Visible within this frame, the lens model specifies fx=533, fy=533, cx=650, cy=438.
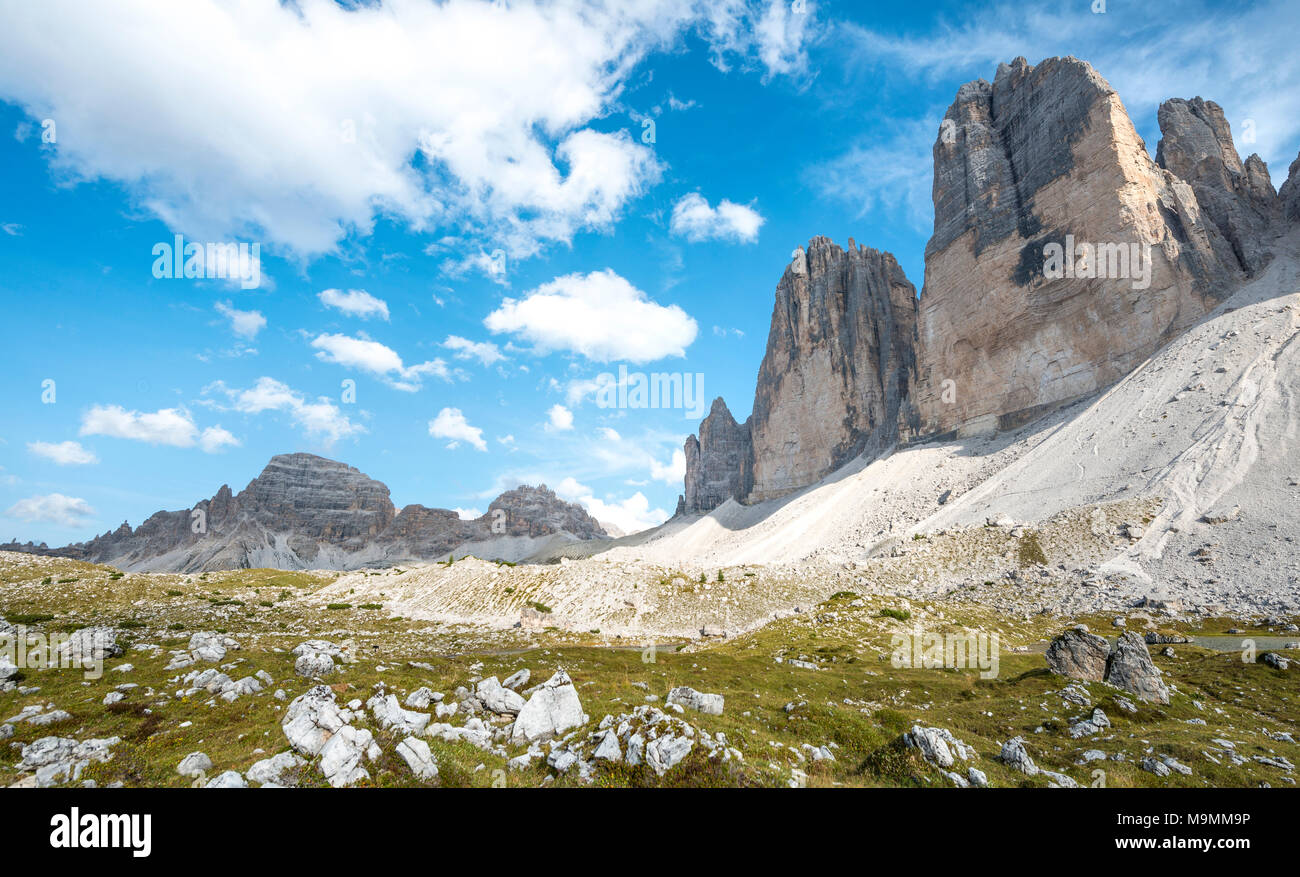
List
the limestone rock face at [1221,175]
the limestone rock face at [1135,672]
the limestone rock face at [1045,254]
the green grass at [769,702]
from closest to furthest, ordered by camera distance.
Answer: the green grass at [769,702] < the limestone rock face at [1135,672] < the limestone rock face at [1045,254] < the limestone rock face at [1221,175]

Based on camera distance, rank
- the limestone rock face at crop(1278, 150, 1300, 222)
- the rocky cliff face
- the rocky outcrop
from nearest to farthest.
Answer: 1. the rocky cliff face
2. the limestone rock face at crop(1278, 150, 1300, 222)
3. the rocky outcrop

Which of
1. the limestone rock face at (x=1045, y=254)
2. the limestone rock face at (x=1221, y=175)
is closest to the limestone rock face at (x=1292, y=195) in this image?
the limestone rock face at (x=1221, y=175)

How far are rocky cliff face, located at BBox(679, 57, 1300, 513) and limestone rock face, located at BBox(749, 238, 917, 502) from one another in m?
1.04

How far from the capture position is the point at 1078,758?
11.3 meters

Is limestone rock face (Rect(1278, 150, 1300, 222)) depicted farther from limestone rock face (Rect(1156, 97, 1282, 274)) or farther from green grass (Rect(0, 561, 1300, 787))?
green grass (Rect(0, 561, 1300, 787))

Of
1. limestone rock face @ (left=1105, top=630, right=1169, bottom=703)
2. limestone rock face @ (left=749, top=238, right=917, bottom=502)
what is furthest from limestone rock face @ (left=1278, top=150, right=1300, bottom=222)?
limestone rock face @ (left=1105, top=630, right=1169, bottom=703)

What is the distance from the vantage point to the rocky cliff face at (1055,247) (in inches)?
2830

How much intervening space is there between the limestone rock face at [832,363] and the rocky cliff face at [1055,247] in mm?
1039

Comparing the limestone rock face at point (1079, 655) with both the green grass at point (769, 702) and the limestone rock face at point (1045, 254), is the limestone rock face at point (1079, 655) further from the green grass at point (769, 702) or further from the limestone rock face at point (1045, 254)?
the limestone rock face at point (1045, 254)

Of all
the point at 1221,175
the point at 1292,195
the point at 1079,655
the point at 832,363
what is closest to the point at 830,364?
the point at 832,363

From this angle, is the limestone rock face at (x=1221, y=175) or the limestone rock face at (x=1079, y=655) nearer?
the limestone rock face at (x=1079, y=655)

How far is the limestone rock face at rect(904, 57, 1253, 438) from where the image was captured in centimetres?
7138

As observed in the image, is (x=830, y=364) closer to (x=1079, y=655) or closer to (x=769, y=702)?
(x=1079, y=655)

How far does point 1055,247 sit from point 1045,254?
4.94 ft
